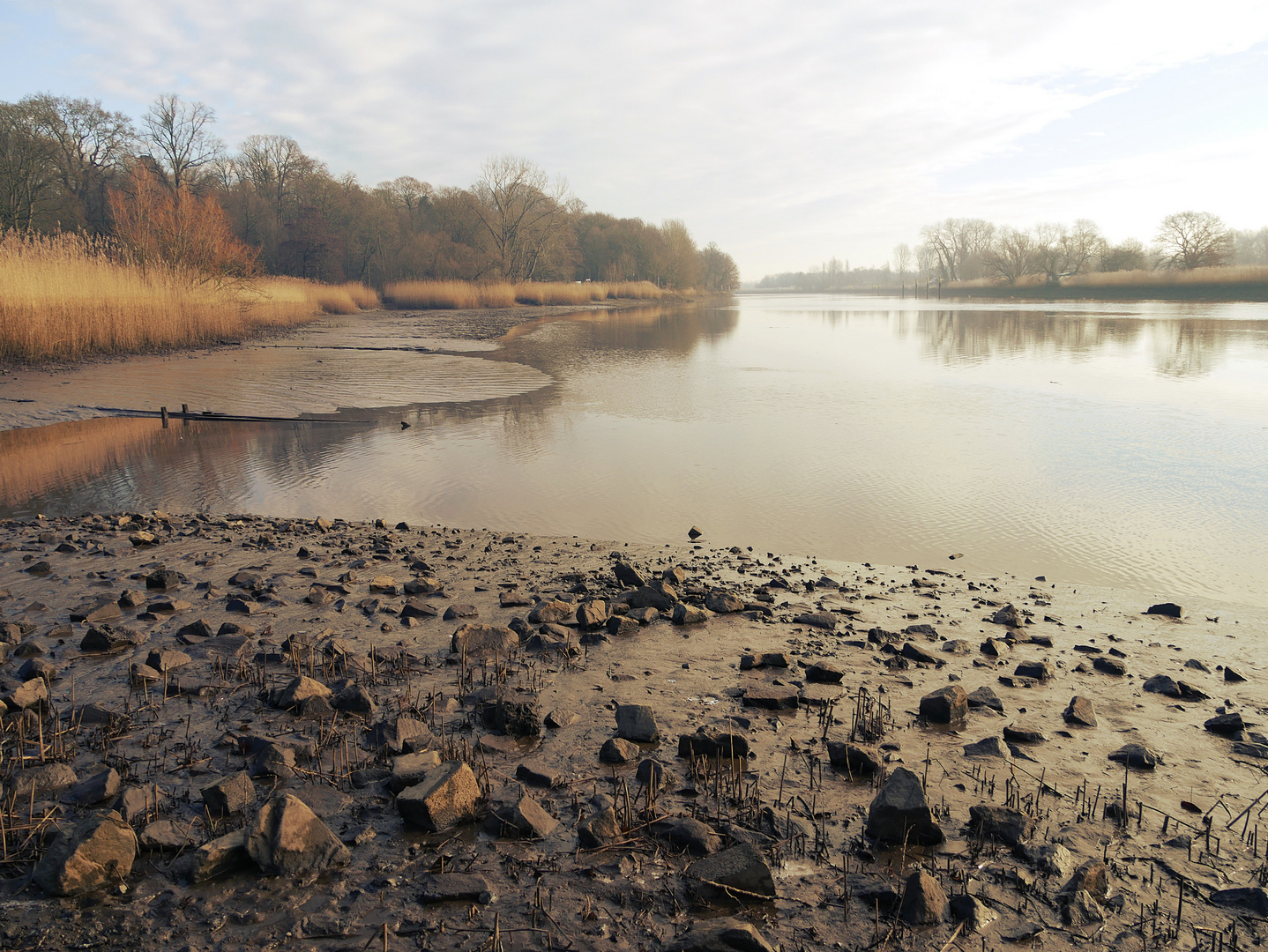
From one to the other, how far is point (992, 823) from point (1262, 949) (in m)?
0.64

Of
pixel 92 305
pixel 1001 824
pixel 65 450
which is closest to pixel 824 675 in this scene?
pixel 1001 824

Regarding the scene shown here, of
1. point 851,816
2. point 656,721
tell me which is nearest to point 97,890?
point 656,721

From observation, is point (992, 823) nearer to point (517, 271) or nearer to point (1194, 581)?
point (1194, 581)

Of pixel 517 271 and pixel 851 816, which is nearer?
pixel 851 816

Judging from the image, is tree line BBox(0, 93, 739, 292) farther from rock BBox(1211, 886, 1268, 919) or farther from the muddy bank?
rock BBox(1211, 886, 1268, 919)

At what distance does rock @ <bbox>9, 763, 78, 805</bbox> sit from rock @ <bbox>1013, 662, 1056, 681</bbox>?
3.93 meters

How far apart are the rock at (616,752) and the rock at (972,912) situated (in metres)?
1.14

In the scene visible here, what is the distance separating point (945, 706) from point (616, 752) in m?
1.43

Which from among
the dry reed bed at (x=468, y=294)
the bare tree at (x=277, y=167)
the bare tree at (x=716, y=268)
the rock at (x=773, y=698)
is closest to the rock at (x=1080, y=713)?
the rock at (x=773, y=698)

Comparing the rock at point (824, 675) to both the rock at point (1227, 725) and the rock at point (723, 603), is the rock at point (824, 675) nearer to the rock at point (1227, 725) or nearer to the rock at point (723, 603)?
the rock at point (723, 603)

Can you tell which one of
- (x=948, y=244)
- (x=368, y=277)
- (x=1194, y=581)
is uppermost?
(x=948, y=244)

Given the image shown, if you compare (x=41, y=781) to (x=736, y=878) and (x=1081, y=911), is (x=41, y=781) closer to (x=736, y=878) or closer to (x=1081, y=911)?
(x=736, y=878)

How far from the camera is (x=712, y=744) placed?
2.63 metres

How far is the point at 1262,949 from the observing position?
1784 millimetres
